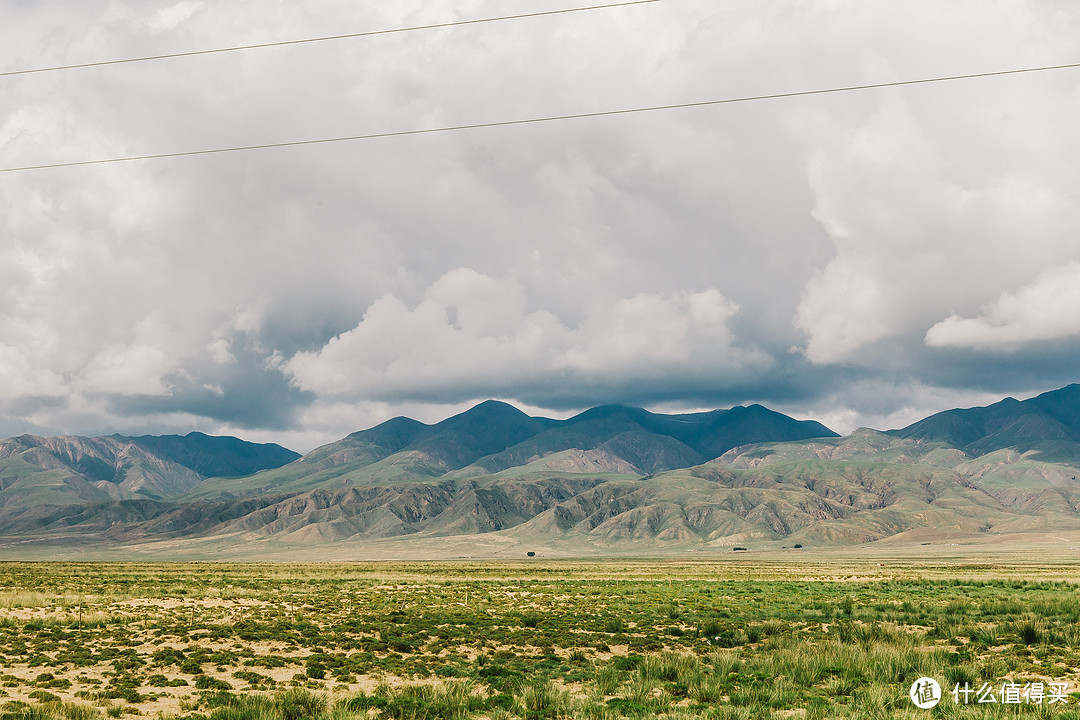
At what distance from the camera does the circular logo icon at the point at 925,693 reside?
1580 cm

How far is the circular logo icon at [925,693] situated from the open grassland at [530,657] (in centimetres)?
20

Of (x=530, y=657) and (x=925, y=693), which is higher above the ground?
(x=925, y=693)

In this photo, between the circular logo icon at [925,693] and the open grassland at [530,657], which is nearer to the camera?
the circular logo icon at [925,693]

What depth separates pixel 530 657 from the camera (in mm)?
23688

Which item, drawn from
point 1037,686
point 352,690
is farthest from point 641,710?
point 1037,686

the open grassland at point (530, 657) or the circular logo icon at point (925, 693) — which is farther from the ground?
the circular logo icon at point (925, 693)

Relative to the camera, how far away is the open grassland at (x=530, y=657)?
16.7 m

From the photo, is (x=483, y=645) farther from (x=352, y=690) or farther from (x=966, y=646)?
(x=966, y=646)

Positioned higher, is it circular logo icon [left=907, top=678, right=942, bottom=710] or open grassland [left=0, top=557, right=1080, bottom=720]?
circular logo icon [left=907, top=678, right=942, bottom=710]

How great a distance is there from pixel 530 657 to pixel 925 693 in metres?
11.5

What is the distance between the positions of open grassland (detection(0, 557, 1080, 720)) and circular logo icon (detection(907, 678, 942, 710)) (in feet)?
0.66

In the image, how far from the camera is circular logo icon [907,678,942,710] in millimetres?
15804

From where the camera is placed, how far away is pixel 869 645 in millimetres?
23266

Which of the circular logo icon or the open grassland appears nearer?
the circular logo icon
